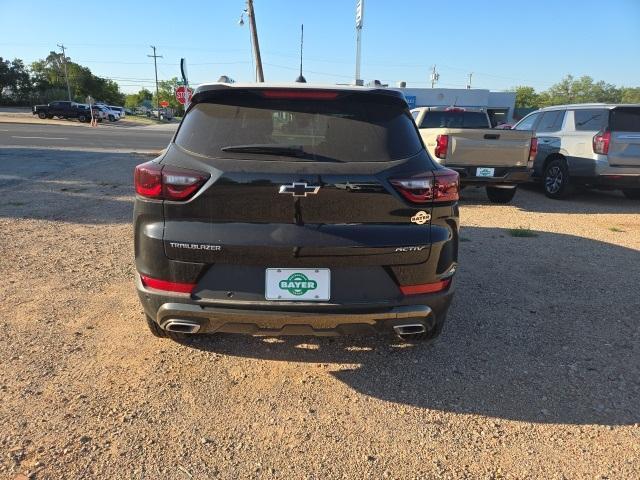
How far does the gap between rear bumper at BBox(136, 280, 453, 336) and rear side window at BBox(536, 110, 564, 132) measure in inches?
350

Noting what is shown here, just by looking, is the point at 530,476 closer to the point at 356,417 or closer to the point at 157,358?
the point at 356,417

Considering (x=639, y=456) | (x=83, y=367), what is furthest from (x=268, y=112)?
(x=639, y=456)

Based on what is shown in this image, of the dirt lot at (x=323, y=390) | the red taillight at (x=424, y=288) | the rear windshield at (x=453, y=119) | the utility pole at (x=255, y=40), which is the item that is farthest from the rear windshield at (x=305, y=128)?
the utility pole at (x=255, y=40)

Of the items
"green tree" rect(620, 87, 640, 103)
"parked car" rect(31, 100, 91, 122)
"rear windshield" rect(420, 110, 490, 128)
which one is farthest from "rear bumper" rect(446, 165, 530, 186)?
"green tree" rect(620, 87, 640, 103)

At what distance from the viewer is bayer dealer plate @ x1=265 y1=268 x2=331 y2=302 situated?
252cm

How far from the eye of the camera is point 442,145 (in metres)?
8.28

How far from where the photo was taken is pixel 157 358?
318cm

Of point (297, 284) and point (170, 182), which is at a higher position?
point (170, 182)

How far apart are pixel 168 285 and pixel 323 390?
113 centimetres

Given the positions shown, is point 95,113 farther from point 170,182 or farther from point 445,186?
point 445,186

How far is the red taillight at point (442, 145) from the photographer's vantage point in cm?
824

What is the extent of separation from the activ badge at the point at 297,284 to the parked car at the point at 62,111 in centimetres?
5130

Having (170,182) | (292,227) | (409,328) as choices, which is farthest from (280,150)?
(409,328)

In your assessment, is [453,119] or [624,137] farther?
[453,119]
